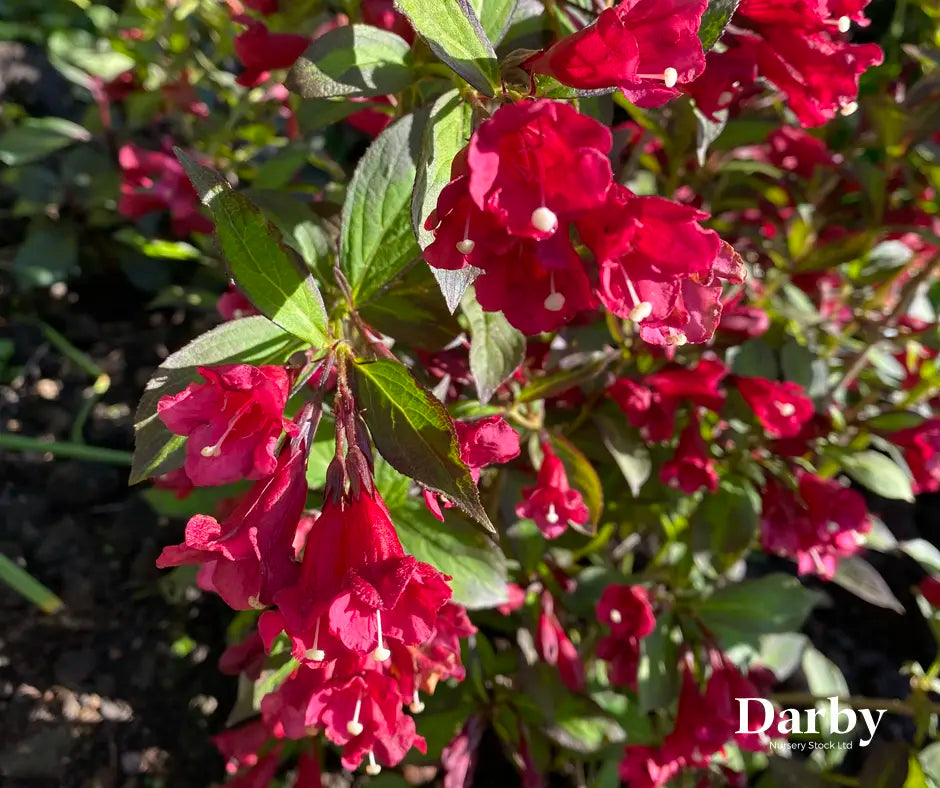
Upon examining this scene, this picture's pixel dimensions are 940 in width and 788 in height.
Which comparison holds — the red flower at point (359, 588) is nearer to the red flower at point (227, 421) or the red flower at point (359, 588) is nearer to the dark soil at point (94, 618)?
the red flower at point (227, 421)

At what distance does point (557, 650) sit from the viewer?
1201 mm

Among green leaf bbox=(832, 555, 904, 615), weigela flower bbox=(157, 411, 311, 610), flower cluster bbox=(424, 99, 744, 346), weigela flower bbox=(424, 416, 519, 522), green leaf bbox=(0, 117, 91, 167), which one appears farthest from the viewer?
green leaf bbox=(0, 117, 91, 167)

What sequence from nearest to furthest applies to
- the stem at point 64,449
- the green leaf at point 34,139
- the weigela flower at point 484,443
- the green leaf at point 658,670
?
the weigela flower at point 484,443 → the green leaf at point 658,670 → the stem at point 64,449 → the green leaf at point 34,139

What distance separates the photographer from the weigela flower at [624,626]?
1159mm

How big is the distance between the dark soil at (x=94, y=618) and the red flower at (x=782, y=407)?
1.17 metres

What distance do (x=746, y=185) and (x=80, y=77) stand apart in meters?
1.76

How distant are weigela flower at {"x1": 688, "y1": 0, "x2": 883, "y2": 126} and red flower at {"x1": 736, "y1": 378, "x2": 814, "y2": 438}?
0.45 metres

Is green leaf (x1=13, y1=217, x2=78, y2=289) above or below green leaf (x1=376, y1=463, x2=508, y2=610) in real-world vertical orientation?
below

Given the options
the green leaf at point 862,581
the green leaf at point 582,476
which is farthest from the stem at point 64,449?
the green leaf at point 862,581

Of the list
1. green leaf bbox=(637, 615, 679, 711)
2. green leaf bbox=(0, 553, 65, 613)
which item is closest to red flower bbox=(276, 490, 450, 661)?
green leaf bbox=(637, 615, 679, 711)

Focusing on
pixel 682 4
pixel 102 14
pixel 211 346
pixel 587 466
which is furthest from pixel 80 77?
pixel 682 4

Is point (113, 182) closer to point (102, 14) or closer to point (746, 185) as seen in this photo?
point (102, 14)

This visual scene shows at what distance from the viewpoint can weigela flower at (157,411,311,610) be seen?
0.65 m

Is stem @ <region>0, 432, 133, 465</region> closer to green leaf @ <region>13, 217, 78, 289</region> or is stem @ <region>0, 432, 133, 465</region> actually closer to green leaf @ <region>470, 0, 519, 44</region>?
green leaf @ <region>13, 217, 78, 289</region>
